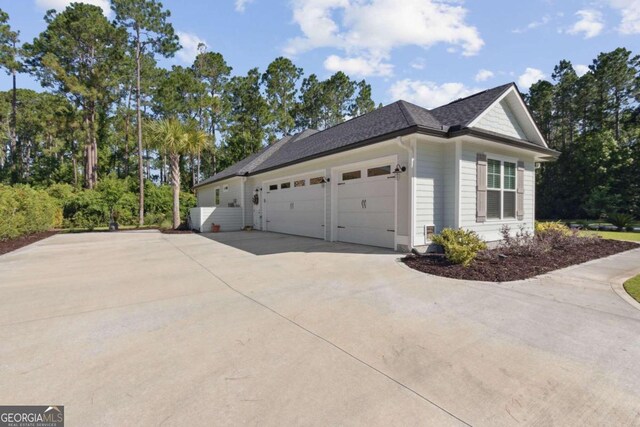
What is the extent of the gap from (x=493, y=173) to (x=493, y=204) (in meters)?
0.90

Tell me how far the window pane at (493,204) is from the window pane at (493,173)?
0.23m

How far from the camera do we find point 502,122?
29.1ft

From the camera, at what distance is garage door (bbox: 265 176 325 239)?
10.8 metres

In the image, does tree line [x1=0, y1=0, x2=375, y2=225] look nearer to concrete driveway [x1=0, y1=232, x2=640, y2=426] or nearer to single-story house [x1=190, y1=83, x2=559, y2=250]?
single-story house [x1=190, y1=83, x2=559, y2=250]

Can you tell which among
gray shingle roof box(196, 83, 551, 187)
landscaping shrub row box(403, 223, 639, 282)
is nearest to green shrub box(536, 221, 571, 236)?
landscaping shrub row box(403, 223, 639, 282)

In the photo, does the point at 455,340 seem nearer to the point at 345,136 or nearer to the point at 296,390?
the point at 296,390

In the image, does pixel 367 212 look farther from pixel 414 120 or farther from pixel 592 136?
pixel 592 136

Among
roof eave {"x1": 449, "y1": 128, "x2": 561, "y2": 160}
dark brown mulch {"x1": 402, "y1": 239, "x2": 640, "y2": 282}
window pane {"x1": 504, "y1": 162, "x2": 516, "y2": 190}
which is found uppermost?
roof eave {"x1": 449, "y1": 128, "x2": 561, "y2": 160}

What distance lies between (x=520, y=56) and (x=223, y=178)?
14859mm

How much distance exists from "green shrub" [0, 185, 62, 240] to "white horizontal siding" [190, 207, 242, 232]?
633 cm

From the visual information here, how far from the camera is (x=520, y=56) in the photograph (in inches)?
360

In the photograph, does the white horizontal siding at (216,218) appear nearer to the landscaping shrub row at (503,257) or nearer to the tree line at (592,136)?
the landscaping shrub row at (503,257)

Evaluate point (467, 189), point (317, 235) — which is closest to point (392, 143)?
point (467, 189)

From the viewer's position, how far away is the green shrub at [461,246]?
5992 millimetres
